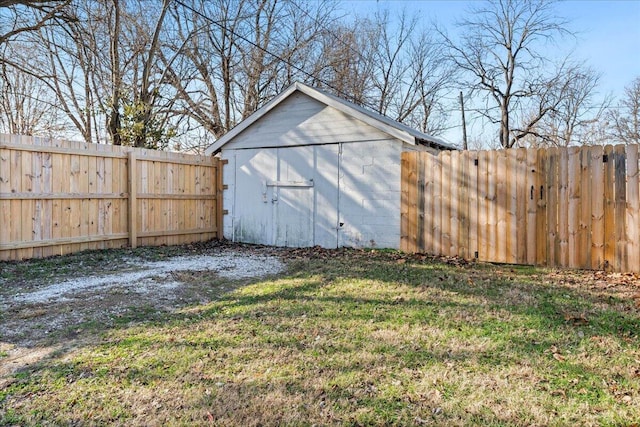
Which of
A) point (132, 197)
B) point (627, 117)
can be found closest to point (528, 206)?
point (132, 197)

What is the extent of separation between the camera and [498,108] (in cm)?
1841

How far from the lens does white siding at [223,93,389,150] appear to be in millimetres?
7285

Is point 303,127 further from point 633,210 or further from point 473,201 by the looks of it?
point 633,210

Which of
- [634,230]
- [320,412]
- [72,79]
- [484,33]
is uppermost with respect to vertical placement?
[484,33]

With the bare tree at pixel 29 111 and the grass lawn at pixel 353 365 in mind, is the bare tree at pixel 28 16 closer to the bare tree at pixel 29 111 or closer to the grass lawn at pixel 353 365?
the bare tree at pixel 29 111

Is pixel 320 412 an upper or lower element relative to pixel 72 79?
lower

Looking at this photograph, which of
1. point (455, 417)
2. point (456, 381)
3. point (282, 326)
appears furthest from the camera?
point (282, 326)

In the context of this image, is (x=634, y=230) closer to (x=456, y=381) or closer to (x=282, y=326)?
(x=456, y=381)

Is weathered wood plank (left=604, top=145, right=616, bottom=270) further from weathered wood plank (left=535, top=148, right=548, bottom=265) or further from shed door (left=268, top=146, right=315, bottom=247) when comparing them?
shed door (left=268, top=146, right=315, bottom=247)

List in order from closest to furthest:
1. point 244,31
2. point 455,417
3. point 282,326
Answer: point 455,417 < point 282,326 < point 244,31

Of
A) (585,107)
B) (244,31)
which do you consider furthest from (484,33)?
(244,31)

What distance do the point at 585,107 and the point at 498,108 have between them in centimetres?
334

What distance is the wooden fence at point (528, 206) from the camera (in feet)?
17.3

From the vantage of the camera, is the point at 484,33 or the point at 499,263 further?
the point at 484,33
